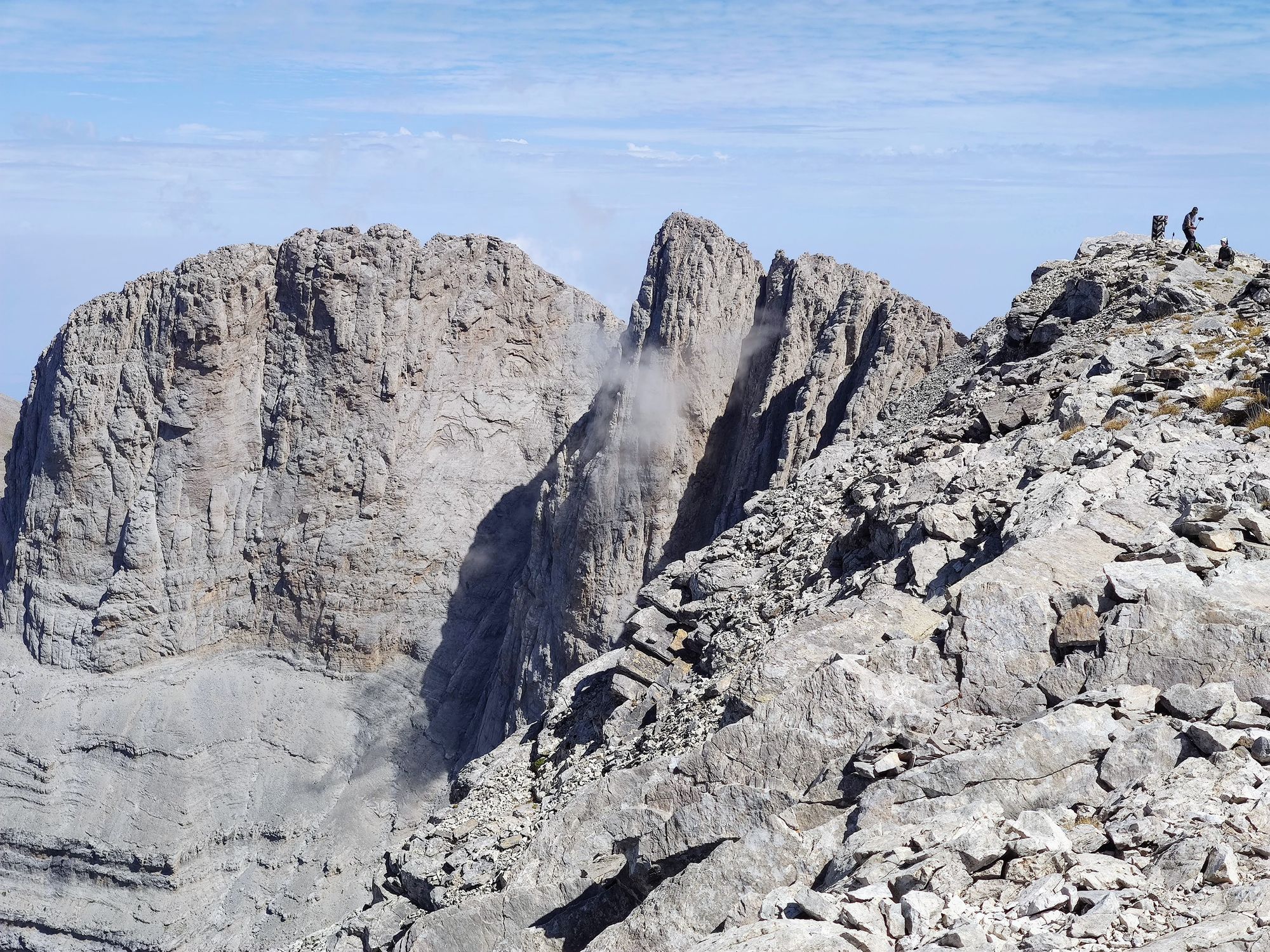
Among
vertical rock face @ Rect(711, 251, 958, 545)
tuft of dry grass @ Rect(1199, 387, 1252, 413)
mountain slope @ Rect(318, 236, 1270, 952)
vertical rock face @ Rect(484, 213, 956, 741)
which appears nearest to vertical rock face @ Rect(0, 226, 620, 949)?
vertical rock face @ Rect(484, 213, 956, 741)

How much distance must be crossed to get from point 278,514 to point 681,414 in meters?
23.6

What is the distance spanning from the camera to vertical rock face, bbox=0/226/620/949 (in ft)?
187

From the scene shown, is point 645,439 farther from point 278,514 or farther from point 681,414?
point 278,514

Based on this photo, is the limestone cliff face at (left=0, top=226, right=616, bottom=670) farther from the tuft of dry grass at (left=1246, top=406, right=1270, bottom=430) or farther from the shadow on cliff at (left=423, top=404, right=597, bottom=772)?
the tuft of dry grass at (left=1246, top=406, right=1270, bottom=430)

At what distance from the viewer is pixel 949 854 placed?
370 inches

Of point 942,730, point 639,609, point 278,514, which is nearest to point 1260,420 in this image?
point 942,730

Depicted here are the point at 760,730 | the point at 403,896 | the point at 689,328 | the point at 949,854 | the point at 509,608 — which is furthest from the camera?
the point at 509,608

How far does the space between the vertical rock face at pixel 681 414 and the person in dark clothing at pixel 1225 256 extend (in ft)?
54.4

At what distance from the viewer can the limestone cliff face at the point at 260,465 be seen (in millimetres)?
59469

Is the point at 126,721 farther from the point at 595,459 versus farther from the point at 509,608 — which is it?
the point at 595,459

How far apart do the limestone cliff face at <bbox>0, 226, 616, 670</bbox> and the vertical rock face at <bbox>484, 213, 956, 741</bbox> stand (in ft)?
41.2

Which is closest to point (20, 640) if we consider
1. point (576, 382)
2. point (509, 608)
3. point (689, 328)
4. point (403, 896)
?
point (509, 608)

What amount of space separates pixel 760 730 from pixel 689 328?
123ft

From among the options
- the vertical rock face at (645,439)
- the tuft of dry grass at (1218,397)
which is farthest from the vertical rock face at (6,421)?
the tuft of dry grass at (1218,397)
